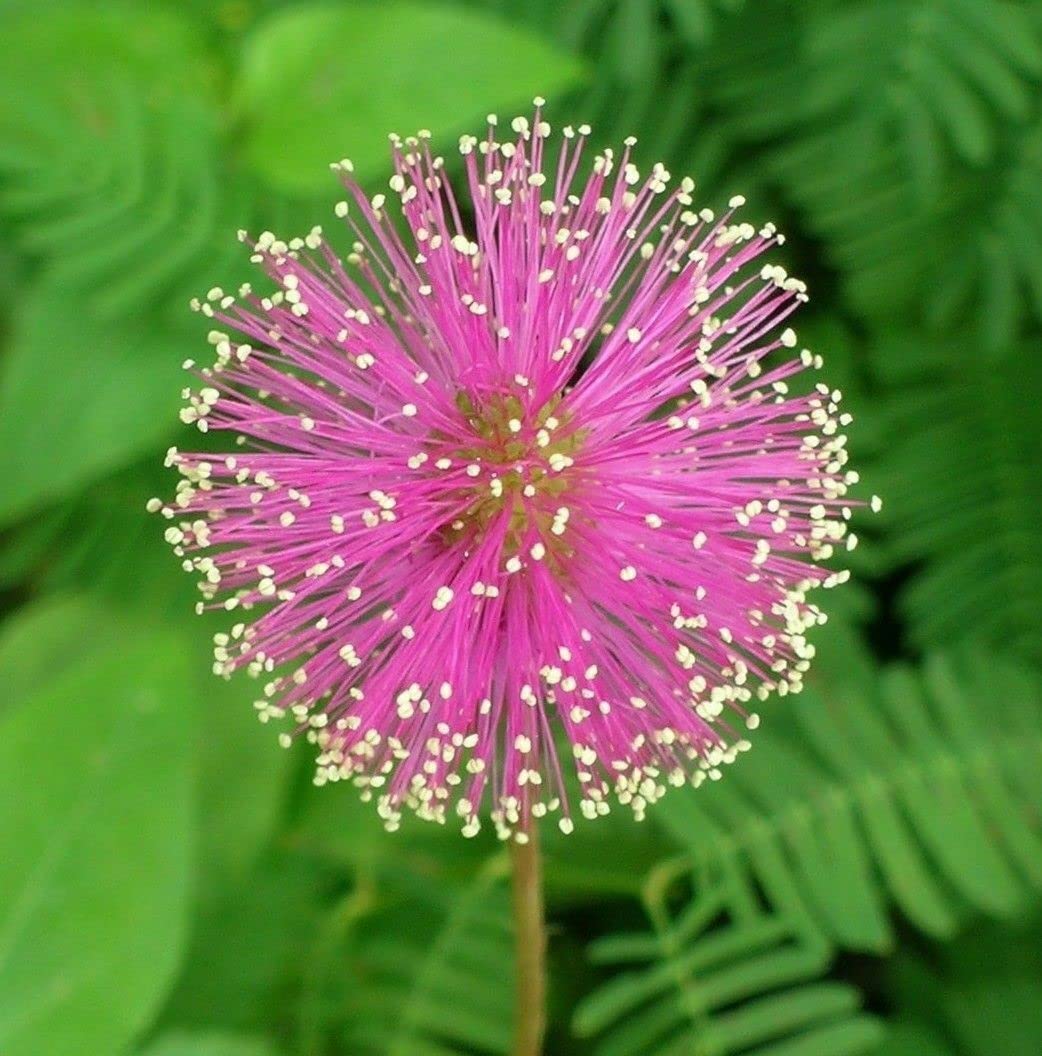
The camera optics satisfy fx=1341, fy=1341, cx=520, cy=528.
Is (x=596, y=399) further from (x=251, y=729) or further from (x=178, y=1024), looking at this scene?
(x=178, y=1024)

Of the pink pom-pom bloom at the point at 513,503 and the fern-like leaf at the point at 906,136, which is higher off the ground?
the fern-like leaf at the point at 906,136

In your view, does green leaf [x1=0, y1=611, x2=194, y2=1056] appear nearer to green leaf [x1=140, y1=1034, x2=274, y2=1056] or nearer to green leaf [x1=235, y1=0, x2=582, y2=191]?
green leaf [x1=140, y1=1034, x2=274, y2=1056]

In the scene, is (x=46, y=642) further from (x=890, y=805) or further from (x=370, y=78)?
(x=890, y=805)

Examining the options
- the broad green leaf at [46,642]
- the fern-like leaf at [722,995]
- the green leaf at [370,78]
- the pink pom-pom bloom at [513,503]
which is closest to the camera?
the pink pom-pom bloom at [513,503]

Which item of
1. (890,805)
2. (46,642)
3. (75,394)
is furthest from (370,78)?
(890,805)

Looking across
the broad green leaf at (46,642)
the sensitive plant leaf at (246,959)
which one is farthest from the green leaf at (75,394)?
the sensitive plant leaf at (246,959)

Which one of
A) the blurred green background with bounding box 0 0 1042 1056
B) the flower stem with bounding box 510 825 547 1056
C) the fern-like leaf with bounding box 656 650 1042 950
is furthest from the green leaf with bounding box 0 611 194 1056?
the fern-like leaf with bounding box 656 650 1042 950

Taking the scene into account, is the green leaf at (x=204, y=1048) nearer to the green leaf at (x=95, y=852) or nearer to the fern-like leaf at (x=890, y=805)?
the green leaf at (x=95, y=852)
